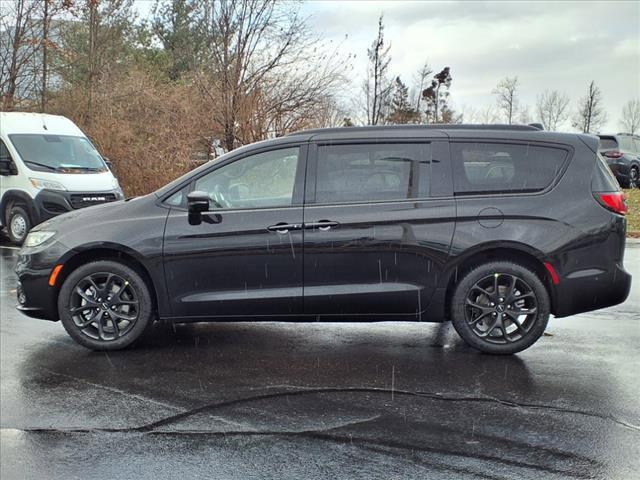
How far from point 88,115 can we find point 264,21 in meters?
6.53

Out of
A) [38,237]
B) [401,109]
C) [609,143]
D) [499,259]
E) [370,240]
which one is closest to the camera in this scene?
[370,240]

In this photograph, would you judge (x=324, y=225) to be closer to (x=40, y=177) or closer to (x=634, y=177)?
(x=40, y=177)

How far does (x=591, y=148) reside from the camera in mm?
5434

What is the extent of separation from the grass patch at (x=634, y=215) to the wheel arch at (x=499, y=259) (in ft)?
32.2

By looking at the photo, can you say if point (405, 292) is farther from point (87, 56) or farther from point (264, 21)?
point (87, 56)

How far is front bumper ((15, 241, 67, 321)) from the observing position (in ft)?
18.2

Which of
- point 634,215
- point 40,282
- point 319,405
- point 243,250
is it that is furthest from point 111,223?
point 634,215

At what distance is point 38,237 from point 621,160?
69.2 ft

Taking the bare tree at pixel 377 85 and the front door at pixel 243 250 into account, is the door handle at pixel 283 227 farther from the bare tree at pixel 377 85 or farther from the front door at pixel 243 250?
the bare tree at pixel 377 85

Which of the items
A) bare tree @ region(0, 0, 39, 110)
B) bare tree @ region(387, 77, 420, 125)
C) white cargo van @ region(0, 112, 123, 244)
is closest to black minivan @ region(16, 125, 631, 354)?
white cargo van @ region(0, 112, 123, 244)

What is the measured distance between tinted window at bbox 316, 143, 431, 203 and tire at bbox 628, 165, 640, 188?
19.8 m

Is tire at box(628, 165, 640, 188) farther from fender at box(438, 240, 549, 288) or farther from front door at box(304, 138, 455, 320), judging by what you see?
front door at box(304, 138, 455, 320)

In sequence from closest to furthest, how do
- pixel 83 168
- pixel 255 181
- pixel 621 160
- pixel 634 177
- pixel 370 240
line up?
pixel 370 240 < pixel 255 181 < pixel 83 168 < pixel 621 160 < pixel 634 177

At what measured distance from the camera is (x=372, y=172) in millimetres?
5414
